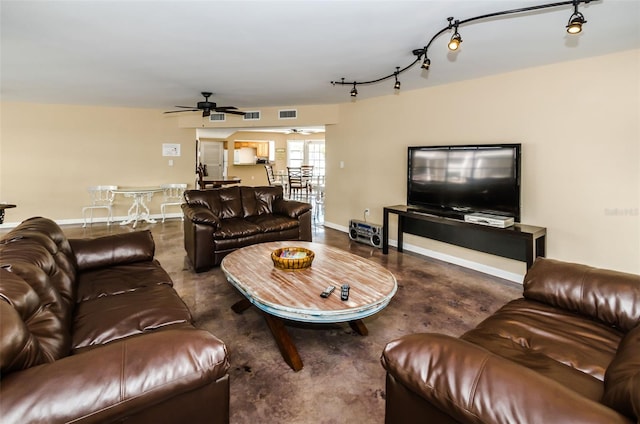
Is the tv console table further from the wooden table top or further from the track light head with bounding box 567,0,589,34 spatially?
the track light head with bounding box 567,0,589,34

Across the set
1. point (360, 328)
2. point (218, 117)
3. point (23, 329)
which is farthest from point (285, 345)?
point (218, 117)

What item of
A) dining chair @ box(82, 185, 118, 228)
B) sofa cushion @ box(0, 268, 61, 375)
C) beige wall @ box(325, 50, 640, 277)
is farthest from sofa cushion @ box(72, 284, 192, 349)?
dining chair @ box(82, 185, 118, 228)

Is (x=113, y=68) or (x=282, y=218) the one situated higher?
(x=113, y=68)

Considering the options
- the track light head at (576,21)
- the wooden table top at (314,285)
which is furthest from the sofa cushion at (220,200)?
the track light head at (576,21)

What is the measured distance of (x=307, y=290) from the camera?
7.32 ft

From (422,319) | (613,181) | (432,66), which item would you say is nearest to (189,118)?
(432,66)

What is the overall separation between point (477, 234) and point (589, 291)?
7.64 feet

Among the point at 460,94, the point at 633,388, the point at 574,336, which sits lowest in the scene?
the point at 574,336

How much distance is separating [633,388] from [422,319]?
2025mm

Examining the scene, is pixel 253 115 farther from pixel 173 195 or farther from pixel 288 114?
pixel 173 195

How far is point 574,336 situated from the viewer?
5.14 ft

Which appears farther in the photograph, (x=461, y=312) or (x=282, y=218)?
(x=282, y=218)

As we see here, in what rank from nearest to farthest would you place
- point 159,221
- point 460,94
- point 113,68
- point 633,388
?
point 633,388 < point 113,68 < point 460,94 < point 159,221

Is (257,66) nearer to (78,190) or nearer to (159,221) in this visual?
(159,221)
